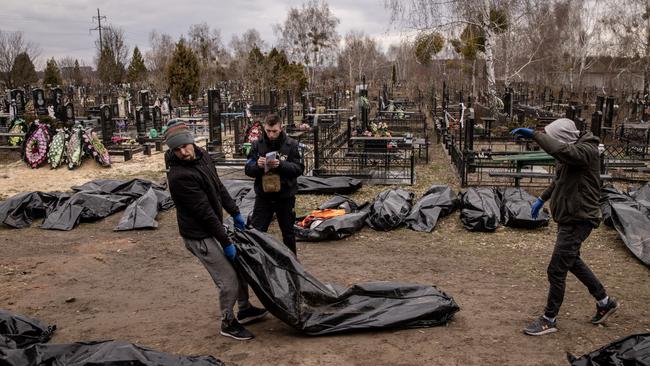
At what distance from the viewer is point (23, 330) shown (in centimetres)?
439

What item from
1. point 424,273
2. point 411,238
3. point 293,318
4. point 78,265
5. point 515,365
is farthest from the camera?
point 411,238

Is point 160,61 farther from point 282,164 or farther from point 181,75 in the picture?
point 282,164

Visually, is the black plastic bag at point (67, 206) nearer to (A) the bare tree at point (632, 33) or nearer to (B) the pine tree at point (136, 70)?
(A) the bare tree at point (632, 33)

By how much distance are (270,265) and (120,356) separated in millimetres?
1339

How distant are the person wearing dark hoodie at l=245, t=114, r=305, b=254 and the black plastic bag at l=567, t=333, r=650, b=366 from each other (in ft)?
9.48

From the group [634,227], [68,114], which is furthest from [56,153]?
[634,227]

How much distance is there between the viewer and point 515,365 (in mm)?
3854

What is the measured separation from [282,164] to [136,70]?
44.7 meters

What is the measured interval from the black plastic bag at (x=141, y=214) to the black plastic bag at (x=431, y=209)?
156 inches

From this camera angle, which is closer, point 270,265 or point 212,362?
point 212,362

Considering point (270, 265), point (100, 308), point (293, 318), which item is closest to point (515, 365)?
point (293, 318)

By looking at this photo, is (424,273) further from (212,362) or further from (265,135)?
(212,362)

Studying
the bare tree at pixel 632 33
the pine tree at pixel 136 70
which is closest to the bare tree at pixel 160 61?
the pine tree at pixel 136 70

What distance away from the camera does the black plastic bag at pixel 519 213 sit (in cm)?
771
